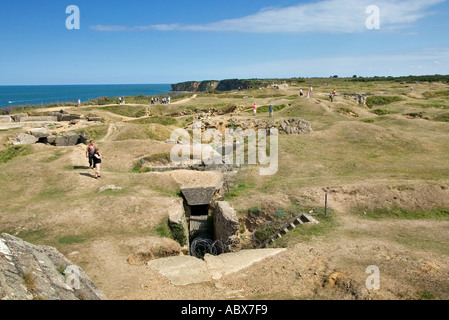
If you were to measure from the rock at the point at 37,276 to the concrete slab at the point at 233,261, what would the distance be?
11.6ft

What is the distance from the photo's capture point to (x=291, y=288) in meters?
8.91

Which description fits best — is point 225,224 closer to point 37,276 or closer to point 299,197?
point 299,197

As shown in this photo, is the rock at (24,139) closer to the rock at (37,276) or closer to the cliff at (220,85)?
the rock at (37,276)

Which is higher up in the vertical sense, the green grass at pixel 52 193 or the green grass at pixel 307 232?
the green grass at pixel 52 193

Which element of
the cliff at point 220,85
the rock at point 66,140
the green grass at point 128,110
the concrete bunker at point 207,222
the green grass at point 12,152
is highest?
the cliff at point 220,85

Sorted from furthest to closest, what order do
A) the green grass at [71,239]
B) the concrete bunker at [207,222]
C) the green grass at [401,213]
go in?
1. the concrete bunker at [207,222]
2. the green grass at [401,213]
3. the green grass at [71,239]

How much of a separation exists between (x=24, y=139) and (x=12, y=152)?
2.84 metres

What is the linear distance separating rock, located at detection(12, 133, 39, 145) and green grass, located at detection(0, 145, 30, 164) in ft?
5.86

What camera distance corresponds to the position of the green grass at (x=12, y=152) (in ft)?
78.4

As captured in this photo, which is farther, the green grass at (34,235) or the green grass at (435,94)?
the green grass at (435,94)

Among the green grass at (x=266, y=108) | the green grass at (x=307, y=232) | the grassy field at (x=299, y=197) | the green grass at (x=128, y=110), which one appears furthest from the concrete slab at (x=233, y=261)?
the green grass at (x=128, y=110)
